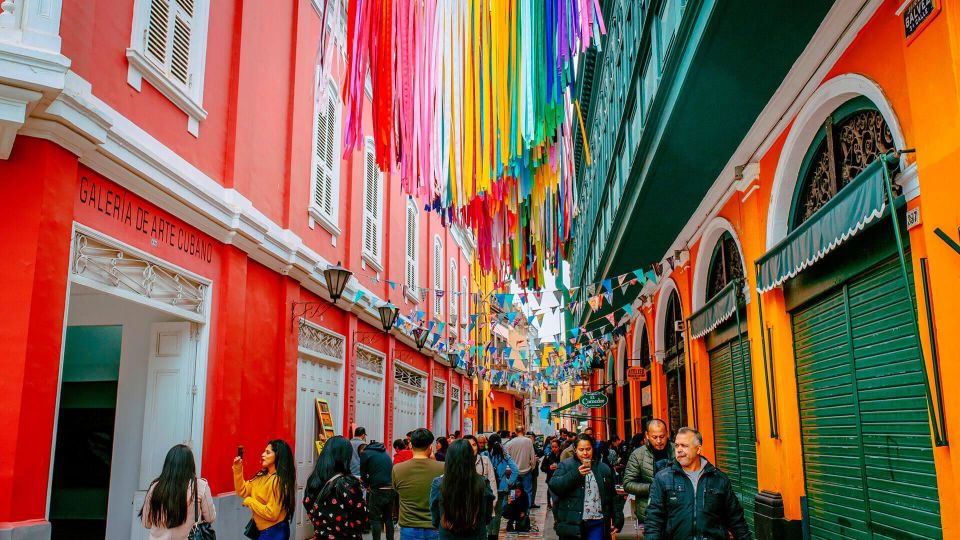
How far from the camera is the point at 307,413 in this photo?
13.1 m

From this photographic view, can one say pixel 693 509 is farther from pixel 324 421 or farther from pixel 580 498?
pixel 324 421

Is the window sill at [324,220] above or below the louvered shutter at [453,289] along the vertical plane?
below

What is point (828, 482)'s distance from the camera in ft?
24.0

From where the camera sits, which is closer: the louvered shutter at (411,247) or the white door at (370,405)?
the white door at (370,405)

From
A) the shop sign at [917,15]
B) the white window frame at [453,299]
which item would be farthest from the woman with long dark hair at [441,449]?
the white window frame at [453,299]

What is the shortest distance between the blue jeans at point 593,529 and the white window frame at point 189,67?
640 cm

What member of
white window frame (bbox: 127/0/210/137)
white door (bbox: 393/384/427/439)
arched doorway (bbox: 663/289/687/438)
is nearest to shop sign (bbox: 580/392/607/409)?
arched doorway (bbox: 663/289/687/438)

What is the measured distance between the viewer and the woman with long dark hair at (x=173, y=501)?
18.6ft

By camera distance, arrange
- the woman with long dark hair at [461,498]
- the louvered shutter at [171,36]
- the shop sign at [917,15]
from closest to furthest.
A: the shop sign at [917,15] < the woman with long dark hair at [461,498] < the louvered shutter at [171,36]

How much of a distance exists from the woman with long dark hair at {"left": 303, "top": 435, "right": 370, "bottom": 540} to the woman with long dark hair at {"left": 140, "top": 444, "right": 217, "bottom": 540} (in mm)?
924

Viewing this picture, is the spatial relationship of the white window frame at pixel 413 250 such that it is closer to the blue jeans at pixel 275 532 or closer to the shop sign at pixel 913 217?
the blue jeans at pixel 275 532

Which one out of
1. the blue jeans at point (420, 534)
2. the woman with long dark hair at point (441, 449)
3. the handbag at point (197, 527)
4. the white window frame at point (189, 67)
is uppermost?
the white window frame at point (189, 67)

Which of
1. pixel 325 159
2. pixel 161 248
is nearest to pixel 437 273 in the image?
pixel 325 159

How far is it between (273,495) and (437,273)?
19580 millimetres
